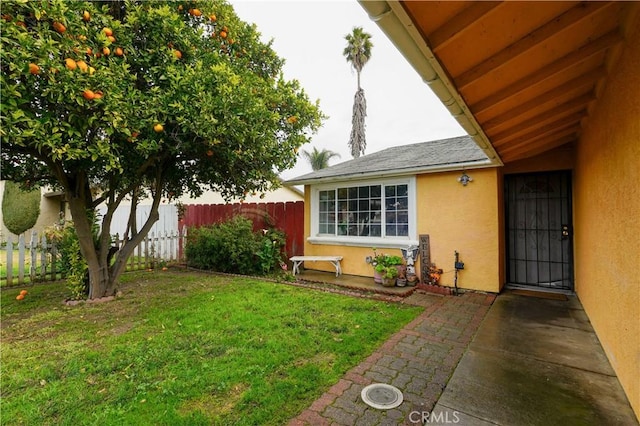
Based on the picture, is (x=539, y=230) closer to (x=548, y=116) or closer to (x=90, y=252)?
(x=548, y=116)

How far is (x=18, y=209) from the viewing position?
47.8ft

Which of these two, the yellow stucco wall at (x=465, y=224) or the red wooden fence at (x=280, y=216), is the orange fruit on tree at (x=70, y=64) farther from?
the yellow stucco wall at (x=465, y=224)

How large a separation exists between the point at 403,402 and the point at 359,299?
3110 millimetres

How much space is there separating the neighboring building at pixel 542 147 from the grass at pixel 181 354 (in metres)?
2.38

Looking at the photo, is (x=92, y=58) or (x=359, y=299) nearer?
(x=92, y=58)

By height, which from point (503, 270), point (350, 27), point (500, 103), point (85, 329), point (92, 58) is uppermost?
point (350, 27)

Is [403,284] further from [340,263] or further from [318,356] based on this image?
[318,356]

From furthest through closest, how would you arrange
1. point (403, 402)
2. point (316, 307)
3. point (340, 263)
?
point (340, 263) → point (316, 307) → point (403, 402)

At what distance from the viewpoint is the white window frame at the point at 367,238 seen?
266 inches

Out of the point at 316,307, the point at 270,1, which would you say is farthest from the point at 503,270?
the point at 270,1

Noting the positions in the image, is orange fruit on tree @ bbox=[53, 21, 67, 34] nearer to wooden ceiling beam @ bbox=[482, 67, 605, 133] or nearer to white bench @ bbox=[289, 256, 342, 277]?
wooden ceiling beam @ bbox=[482, 67, 605, 133]

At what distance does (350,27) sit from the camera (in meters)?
20.5

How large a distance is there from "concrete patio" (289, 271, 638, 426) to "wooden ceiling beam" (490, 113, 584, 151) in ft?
9.21

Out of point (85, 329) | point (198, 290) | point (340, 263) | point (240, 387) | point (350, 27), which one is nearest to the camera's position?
point (240, 387)
